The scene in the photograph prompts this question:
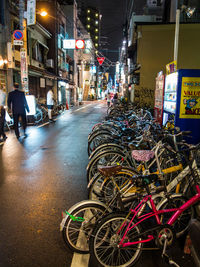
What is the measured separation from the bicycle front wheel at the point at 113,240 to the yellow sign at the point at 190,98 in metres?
4.62

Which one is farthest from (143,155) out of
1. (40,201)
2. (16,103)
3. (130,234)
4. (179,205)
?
(16,103)

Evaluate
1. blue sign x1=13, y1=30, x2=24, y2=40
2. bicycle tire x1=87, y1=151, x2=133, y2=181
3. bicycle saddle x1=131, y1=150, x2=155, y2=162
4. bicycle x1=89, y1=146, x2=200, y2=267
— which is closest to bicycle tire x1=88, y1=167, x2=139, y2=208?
bicycle saddle x1=131, y1=150, x2=155, y2=162

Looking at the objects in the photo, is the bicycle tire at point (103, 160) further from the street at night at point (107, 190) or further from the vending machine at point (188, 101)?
the vending machine at point (188, 101)

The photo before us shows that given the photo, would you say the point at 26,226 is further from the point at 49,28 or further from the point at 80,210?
the point at 49,28

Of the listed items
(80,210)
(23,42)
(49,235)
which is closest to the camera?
(80,210)

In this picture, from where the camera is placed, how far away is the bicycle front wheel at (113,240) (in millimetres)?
2562

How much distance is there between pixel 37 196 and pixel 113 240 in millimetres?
2386

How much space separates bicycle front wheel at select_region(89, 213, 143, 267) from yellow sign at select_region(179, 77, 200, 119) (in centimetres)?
462

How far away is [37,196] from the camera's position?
14.8 feet

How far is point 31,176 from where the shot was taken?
18.4 ft

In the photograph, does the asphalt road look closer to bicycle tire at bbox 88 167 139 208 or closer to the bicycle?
the bicycle

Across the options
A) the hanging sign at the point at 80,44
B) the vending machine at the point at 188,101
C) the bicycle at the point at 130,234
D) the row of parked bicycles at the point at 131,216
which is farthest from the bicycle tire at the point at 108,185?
A: the hanging sign at the point at 80,44

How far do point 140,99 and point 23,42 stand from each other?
1001 centimetres

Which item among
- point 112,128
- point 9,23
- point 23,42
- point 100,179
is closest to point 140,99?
point 23,42
